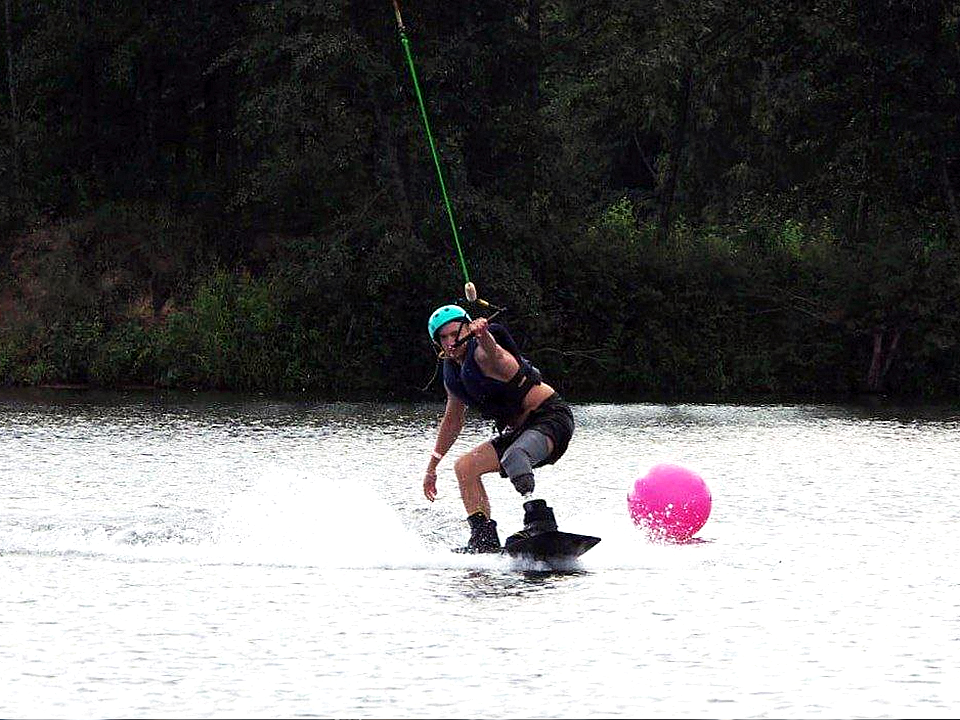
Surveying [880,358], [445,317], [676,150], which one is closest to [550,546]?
[445,317]

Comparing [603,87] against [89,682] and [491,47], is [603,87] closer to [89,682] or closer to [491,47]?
A: [491,47]

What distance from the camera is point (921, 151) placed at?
38.6 m

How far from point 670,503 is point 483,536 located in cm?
137

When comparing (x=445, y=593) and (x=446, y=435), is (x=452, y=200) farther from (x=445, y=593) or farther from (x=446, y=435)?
(x=445, y=593)

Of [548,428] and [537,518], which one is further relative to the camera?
[548,428]

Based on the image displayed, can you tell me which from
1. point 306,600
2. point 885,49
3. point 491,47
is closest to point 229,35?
point 491,47

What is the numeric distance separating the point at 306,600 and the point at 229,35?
30.4 metres

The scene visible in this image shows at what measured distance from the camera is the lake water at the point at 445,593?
342 inches

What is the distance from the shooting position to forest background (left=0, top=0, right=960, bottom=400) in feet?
116

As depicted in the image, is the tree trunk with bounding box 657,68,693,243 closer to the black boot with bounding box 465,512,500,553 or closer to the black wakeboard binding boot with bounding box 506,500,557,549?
the black boot with bounding box 465,512,500,553

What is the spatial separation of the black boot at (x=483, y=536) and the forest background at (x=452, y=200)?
20.4m

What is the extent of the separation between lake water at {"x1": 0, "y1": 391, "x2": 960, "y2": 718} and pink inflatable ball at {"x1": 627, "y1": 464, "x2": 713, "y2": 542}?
18 cm

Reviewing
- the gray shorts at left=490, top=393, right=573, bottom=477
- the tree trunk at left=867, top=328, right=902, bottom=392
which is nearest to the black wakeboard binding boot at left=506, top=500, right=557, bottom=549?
the gray shorts at left=490, top=393, right=573, bottom=477

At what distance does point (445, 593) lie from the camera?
11508mm
